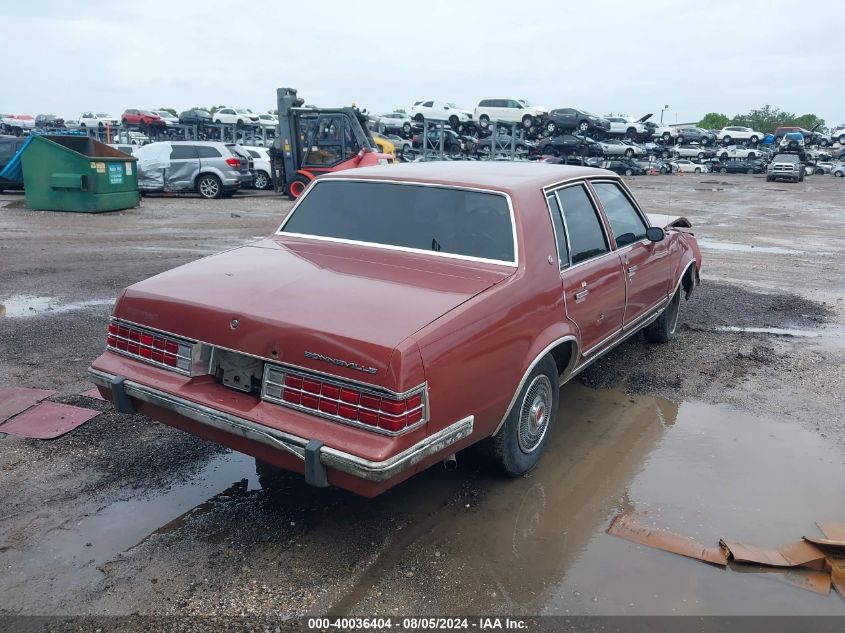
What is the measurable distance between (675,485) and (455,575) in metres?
1.59

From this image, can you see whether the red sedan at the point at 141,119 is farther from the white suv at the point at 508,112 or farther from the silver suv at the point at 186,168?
the silver suv at the point at 186,168

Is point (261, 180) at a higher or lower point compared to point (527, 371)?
higher

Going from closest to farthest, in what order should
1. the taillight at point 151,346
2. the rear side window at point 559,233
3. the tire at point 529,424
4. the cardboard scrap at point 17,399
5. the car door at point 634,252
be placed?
the taillight at point 151,346, the tire at point 529,424, the rear side window at point 559,233, the cardboard scrap at point 17,399, the car door at point 634,252

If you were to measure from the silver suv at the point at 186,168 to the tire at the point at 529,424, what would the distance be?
16948 millimetres

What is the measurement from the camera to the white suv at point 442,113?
121 feet

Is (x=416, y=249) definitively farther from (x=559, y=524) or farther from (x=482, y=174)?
(x=559, y=524)

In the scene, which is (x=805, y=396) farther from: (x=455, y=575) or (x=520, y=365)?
(x=455, y=575)

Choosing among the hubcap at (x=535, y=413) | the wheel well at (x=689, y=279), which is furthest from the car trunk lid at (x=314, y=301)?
the wheel well at (x=689, y=279)

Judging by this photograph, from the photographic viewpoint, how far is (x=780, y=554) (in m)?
3.30

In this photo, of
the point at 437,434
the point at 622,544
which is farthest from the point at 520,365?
the point at 622,544

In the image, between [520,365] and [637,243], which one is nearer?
[520,365]

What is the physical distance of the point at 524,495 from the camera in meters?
3.82

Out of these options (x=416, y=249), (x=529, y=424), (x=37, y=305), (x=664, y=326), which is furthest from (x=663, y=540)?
(x=37, y=305)

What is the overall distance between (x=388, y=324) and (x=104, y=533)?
→ 172 centimetres
